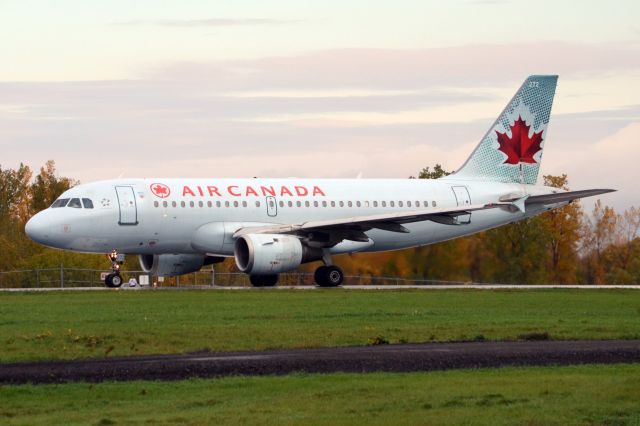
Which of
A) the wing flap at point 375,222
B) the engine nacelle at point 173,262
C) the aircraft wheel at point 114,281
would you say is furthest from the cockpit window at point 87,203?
the wing flap at point 375,222

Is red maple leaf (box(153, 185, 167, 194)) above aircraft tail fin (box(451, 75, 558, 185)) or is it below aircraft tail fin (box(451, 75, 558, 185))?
below

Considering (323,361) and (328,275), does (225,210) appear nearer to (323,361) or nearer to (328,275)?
(328,275)

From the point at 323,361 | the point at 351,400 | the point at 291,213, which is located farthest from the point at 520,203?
the point at 351,400

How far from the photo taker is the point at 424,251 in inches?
2249

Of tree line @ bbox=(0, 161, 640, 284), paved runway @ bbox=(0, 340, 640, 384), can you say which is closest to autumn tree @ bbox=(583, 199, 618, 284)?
tree line @ bbox=(0, 161, 640, 284)

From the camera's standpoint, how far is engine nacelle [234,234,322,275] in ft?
157

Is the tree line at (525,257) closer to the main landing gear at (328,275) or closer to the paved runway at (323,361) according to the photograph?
the main landing gear at (328,275)

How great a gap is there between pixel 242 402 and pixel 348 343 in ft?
27.8

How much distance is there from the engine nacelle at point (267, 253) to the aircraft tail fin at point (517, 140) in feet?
37.9

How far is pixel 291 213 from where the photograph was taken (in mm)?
52469

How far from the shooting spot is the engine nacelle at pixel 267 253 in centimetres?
4784

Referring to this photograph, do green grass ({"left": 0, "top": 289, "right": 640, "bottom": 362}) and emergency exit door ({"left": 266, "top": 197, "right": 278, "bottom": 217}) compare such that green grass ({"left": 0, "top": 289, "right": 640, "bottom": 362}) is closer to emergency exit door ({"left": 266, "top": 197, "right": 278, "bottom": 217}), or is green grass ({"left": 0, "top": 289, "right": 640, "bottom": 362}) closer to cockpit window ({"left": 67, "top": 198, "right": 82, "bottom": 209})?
cockpit window ({"left": 67, "top": 198, "right": 82, "bottom": 209})

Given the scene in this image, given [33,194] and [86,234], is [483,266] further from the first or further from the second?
[33,194]

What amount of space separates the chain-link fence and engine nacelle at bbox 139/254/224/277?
1.81 meters
